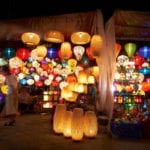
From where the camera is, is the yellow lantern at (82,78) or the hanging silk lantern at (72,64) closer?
the yellow lantern at (82,78)

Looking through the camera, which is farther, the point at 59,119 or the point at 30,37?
the point at 59,119

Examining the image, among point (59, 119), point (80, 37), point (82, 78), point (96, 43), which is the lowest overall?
point (59, 119)

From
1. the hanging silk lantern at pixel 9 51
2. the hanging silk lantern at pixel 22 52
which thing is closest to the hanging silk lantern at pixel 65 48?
the hanging silk lantern at pixel 9 51

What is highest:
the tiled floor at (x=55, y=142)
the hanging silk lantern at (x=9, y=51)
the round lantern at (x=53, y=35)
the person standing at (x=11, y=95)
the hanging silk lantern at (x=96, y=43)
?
the hanging silk lantern at (x=9, y=51)

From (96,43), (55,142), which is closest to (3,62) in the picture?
(96,43)

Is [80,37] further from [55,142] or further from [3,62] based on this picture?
[3,62]

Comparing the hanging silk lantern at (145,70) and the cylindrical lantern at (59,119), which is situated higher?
the hanging silk lantern at (145,70)

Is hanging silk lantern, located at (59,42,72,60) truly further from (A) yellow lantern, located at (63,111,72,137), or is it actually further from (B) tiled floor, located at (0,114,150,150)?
(B) tiled floor, located at (0,114,150,150)

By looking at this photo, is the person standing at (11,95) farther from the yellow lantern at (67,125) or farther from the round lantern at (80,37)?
the round lantern at (80,37)

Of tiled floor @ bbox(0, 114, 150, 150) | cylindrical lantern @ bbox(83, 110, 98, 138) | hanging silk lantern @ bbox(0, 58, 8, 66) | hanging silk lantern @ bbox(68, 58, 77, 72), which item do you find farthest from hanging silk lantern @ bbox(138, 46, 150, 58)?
hanging silk lantern @ bbox(0, 58, 8, 66)

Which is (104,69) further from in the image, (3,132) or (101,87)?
(3,132)

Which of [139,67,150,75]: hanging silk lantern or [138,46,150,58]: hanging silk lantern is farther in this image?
[139,67,150,75]: hanging silk lantern

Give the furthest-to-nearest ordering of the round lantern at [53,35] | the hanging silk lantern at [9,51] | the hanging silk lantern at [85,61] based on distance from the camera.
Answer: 1. the hanging silk lantern at [85,61]
2. the hanging silk lantern at [9,51]
3. the round lantern at [53,35]

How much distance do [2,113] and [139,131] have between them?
7303mm
